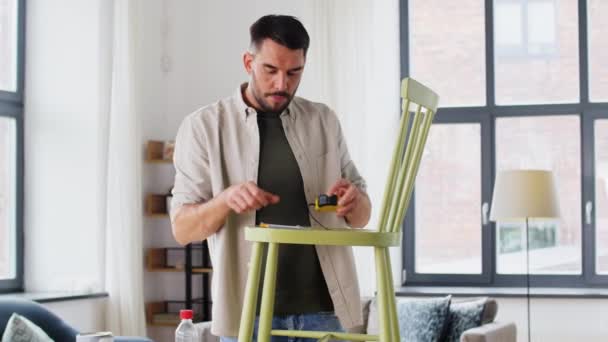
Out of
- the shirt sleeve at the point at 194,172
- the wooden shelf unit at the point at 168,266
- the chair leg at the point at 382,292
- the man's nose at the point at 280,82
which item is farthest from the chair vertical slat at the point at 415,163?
the wooden shelf unit at the point at 168,266

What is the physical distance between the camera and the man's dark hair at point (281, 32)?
2.16m

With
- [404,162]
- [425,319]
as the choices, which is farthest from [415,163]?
[425,319]

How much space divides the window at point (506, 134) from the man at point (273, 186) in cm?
438

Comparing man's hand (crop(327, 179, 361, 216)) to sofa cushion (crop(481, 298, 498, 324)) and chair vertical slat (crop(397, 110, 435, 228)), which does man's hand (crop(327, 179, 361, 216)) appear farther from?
sofa cushion (crop(481, 298, 498, 324))

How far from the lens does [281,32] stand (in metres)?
2.17

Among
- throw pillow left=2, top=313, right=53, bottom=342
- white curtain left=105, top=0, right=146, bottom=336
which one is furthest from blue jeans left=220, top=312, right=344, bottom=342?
white curtain left=105, top=0, right=146, bottom=336

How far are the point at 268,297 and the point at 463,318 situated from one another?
3498 mm

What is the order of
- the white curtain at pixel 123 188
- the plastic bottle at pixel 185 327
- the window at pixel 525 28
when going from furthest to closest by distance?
the window at pixel 525 28
the white curtain at pixel 123 188
the plastic bottle at pixel 185 327

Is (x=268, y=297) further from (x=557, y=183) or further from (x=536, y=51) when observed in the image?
(x=536, y=51)

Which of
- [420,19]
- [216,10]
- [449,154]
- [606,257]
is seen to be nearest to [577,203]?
[606,257]

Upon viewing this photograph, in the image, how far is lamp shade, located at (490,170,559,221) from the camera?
17.9 feet

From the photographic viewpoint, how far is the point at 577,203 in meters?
6.36

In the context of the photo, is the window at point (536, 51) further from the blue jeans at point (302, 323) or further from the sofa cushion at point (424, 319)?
the blue jeans at point (302, 323)

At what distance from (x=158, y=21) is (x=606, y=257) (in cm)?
340
